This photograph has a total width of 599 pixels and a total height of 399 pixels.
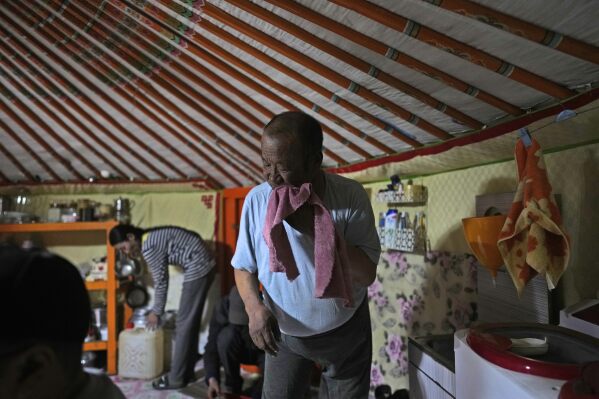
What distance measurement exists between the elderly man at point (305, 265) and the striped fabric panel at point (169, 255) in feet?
5.78

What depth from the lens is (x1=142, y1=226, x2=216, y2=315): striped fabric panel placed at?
2684mm

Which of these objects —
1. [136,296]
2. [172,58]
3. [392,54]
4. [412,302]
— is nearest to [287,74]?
[392,54]

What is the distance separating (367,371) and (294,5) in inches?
40.2

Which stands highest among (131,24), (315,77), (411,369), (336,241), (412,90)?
(131,24)

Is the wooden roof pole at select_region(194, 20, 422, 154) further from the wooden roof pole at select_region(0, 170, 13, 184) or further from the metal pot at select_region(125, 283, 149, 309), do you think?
the wooden roof pole at select_region(0, 170, 13, 184)

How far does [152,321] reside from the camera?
2.80 m

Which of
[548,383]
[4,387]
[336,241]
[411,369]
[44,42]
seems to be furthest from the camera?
[44,42]

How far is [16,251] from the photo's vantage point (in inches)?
17.1

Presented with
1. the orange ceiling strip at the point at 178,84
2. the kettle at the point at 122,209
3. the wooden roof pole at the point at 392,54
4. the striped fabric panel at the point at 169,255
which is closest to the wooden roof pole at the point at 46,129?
the kettle at the point at 122,209

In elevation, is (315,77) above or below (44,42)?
below

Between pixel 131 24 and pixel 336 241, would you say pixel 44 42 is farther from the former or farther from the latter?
pixel 336 241

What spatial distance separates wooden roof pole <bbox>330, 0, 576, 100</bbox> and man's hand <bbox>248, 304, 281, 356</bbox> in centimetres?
76

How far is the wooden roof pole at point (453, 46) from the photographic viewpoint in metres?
0.96

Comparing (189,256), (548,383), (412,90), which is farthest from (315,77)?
(189,256)
